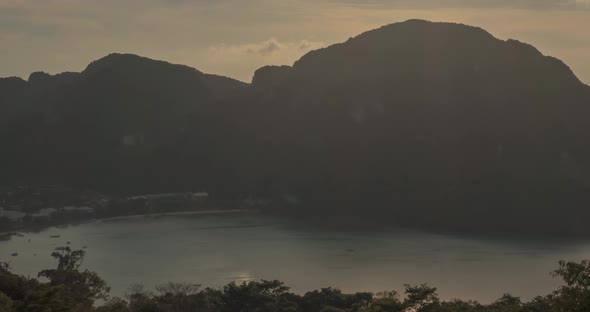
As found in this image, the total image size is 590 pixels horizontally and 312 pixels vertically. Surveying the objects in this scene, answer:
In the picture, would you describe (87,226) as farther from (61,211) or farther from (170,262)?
(170,262)

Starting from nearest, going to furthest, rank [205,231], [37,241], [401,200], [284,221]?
[37,241] < [205,231] < [284,221] < [401,200]

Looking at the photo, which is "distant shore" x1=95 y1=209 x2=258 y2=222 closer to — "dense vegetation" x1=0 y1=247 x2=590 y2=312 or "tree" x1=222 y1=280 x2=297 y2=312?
"dense vegetation" x1=0 y1=247 x2=590 y2=312

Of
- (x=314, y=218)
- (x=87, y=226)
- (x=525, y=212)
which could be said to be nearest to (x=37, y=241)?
(x=87, y=226)

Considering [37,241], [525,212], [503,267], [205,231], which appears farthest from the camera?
[525,212]

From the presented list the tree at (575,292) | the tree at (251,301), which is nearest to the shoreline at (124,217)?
the tree at (251,301)

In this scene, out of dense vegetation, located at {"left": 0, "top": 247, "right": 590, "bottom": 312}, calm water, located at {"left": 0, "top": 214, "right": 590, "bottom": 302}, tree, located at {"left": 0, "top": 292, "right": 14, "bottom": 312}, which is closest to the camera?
dense vegetation, located at {"left": 0, "top": 247, "right": 590, "bottom": 312}

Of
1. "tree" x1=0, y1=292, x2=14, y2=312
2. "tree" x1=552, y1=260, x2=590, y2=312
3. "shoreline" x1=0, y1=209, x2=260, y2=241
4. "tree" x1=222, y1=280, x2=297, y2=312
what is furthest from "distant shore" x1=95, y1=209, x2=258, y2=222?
"tree" x1=552, y1=260, x2=590, y2=312

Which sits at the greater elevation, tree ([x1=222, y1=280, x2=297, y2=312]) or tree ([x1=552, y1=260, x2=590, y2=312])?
tree ([x1=552, y1=260, x2=590, y2=312])
